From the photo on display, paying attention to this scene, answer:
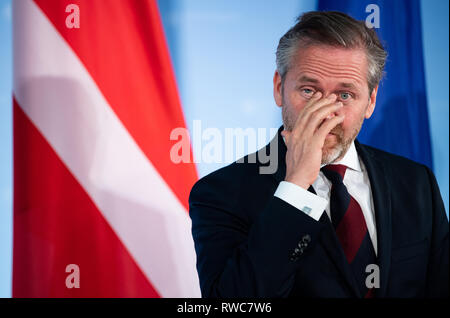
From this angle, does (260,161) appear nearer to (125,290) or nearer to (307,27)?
(307,27)

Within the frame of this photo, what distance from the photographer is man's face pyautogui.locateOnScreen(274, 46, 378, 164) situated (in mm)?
1477

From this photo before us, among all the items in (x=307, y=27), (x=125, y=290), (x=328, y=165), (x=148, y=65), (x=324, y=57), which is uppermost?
(x=148, y=65)

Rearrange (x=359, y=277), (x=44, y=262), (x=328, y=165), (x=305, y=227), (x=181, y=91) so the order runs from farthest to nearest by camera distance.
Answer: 1. (x=181, y=91)
2. (x=44, y=262)
3. (x=328, y=165)
4. (x=359, y=277)
5. (x=305, y=227)

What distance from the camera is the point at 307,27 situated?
1.52 metres

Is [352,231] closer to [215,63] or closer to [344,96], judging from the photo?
[344,96]

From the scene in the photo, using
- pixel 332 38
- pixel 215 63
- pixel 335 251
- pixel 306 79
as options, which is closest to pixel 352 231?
pixel 335 251

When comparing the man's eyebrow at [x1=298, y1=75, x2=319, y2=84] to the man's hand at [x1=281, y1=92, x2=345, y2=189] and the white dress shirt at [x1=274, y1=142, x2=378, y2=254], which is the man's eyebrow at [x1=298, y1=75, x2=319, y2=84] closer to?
the man's hand at [x1=281, y1=92, x2=345, y2=189]

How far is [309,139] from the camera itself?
134 cm

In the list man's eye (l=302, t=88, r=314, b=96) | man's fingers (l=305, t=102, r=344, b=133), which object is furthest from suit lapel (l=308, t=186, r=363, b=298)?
man's eye (l=302, t=88, r=314, b=96)

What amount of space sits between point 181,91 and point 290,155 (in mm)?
909

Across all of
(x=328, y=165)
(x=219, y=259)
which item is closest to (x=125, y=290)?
(x=219, y=259)

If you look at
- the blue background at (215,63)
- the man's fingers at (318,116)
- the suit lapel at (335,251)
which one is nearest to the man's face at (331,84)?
the man's fingers at (318,116)

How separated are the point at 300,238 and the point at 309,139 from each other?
27 centimetres

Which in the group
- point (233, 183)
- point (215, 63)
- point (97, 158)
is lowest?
point (233, 183)
